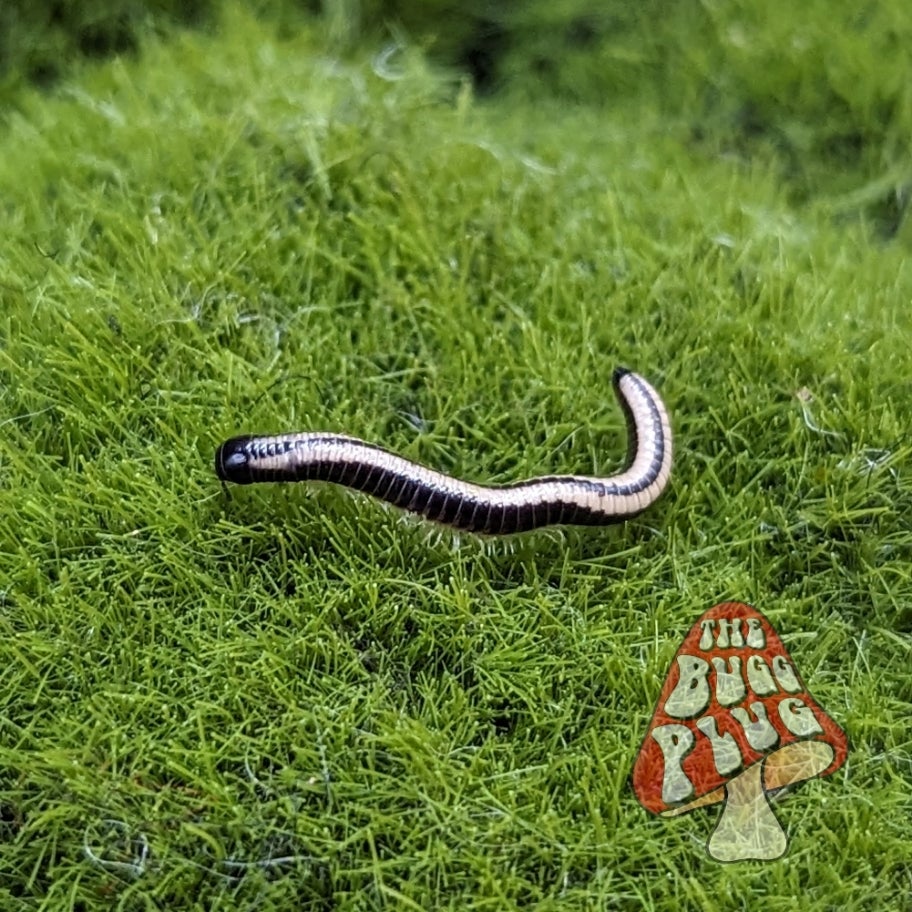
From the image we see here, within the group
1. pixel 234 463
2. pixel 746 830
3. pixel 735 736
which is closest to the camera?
pixel 746 830

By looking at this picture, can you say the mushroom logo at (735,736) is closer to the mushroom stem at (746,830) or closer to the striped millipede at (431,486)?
the mushroom stem at (746,830)

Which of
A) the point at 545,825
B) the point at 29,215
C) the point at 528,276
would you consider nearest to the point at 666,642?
the point at 545,825

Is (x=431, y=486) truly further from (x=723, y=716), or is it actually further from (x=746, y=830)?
(x=746, y=830)

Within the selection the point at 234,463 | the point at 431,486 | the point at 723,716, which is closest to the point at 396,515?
the point at 431,486

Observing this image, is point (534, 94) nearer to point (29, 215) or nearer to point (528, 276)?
point (528, 276)

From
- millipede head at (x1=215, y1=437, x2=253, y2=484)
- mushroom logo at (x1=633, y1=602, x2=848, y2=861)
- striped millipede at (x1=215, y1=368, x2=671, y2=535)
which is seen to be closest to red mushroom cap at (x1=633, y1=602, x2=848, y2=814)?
mushroom logo at (x1=633, y1=602, x2=848, y2=861)
